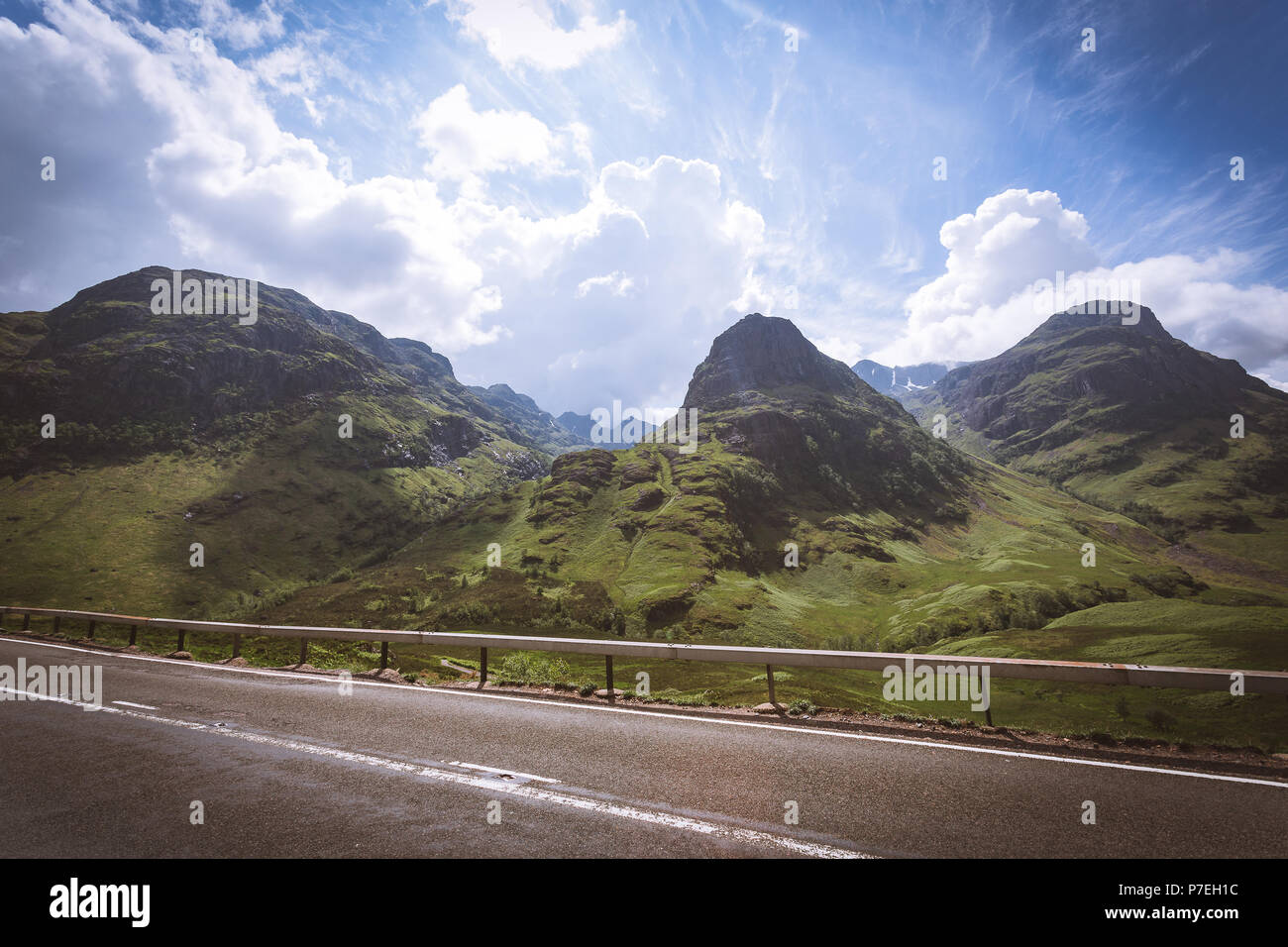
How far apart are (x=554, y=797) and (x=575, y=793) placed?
0.82 feet

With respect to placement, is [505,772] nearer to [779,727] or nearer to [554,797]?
[554,797]

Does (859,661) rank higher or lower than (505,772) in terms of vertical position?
higher

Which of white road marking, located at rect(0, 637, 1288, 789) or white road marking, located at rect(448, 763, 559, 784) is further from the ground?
white road marking, located at rect(448, 763, 559, 784)

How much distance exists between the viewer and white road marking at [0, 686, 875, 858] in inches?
201

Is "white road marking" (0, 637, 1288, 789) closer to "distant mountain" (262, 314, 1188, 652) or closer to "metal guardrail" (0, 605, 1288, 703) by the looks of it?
"metal guardrail" (0, 605, 1288, 703)

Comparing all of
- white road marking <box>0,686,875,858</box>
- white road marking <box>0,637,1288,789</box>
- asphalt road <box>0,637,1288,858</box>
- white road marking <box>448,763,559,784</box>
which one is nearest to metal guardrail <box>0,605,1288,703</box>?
white road marking <box>0,637,1288,789</box>

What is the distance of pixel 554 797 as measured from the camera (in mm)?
6273

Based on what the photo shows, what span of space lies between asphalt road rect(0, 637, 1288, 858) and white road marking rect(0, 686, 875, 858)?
3 cm

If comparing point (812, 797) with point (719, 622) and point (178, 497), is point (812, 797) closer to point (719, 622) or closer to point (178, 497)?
point (719, 622)

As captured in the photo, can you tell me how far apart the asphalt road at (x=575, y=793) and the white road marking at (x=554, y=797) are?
0.03 meters

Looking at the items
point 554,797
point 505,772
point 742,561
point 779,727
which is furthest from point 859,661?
point 742,561

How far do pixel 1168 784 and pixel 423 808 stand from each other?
348 inches

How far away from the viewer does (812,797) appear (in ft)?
20.4
